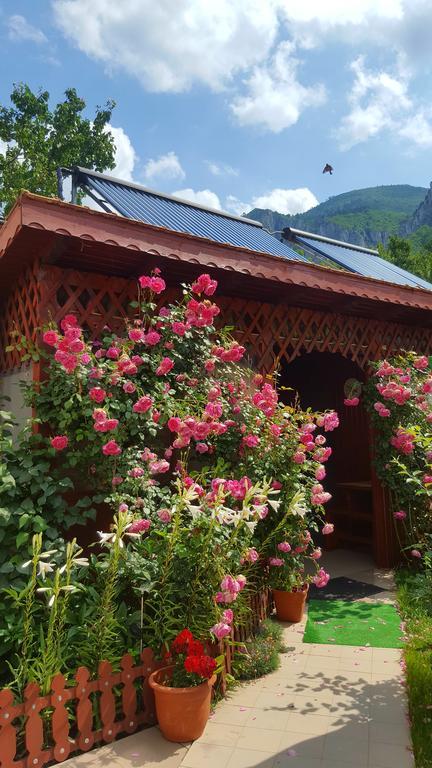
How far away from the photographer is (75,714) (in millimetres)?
3090

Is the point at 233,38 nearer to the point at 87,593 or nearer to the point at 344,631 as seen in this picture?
the point at 87,593

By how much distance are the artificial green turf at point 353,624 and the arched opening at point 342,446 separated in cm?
232

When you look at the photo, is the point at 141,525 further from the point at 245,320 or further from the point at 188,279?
the point at 245,320

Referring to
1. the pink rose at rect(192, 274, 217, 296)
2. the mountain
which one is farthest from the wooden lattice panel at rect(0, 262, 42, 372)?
the mountain

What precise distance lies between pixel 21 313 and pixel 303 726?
3.88 meters

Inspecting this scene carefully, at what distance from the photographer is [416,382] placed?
22.7 feet

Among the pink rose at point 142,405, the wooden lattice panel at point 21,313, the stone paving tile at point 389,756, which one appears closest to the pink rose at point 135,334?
the pink rose at point 142,405

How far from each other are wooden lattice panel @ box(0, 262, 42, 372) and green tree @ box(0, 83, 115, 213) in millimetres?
15577

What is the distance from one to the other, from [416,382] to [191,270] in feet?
11.8

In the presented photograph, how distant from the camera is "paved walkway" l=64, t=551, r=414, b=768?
2902 mm

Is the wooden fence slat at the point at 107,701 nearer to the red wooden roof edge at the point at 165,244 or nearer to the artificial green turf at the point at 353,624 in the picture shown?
the artificial green turf at the point at 353,624

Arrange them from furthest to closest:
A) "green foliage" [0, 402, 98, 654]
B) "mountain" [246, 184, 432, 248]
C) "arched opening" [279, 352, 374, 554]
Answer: "mountain" [246, 184, 432, 248], "arched opening" [279, 352, 374, 554], "green foliage" [0, 402, 98, 654]

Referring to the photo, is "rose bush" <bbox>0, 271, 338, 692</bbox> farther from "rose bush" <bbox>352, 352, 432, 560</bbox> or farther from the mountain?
the mountain

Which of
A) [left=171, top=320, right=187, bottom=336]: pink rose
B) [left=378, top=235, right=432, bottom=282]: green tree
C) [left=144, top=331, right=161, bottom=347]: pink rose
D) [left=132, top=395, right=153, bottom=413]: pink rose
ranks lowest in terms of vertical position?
[left=132, top=395, right=153, bottom=413]: pink rose
